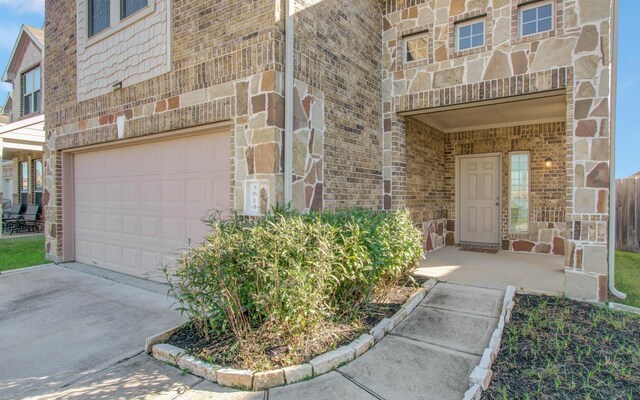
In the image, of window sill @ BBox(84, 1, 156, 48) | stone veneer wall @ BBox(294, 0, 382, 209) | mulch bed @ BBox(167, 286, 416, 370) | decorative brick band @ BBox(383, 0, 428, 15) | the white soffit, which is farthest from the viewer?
the white soffit

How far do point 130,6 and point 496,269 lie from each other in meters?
7.96

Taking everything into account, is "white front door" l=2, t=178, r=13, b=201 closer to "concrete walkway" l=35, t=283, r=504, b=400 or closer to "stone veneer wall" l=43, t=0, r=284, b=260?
"stone veneer wall" l=43, t=0, r=284, b=260

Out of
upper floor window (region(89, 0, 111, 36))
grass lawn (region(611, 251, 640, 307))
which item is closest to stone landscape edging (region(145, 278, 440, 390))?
A: grass lawn (region(611, 251, 640, 307))

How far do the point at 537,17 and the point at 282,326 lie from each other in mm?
5786

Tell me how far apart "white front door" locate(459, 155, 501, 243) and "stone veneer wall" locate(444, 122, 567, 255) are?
0.19 meters

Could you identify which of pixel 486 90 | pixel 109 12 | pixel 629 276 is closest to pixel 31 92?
pixel 109 12

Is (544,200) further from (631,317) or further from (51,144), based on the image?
(51,144)

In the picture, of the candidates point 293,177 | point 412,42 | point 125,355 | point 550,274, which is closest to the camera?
point 125,355

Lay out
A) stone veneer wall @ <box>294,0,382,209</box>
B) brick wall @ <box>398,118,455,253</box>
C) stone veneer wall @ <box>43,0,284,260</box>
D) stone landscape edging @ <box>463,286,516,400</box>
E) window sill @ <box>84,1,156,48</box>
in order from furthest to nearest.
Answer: brick wall @ <box>398,118,455,253</box> < window sill @ <box>84,1,156,48</box> < stone veneer wall @ <box>294,0,382,209</box> < stone veneer wall @ <box>43,0,284,260</box> < stone landscape edging @ <box>463,286,516,400</box>

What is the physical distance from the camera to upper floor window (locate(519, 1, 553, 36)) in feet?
17.5

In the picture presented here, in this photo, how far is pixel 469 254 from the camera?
25.2ft

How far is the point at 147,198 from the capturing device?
250 inches

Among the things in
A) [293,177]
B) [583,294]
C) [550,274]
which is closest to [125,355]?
[293,177]

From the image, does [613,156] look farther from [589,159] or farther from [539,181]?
[539,181]
